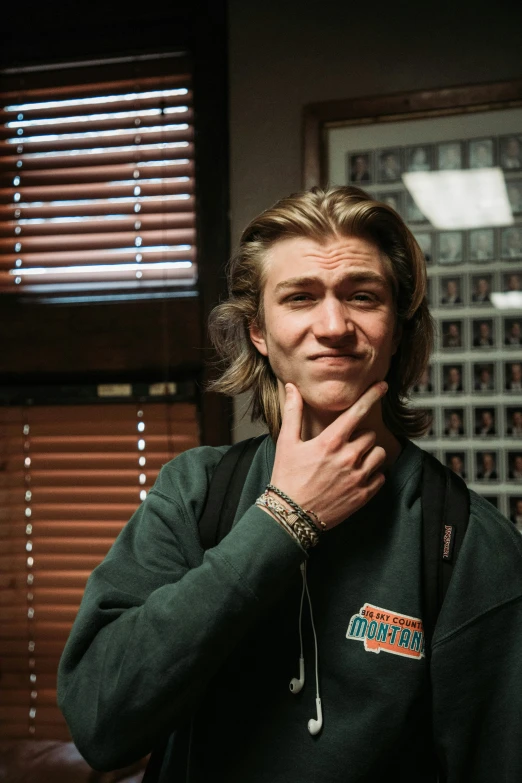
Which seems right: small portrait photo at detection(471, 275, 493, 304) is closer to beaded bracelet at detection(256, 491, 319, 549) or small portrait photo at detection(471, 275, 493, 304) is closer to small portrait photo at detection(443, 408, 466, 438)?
small portrait photo at detection(443, 408, 466, 438)

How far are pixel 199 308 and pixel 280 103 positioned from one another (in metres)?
0.67

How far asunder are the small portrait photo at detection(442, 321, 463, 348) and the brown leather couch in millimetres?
1471

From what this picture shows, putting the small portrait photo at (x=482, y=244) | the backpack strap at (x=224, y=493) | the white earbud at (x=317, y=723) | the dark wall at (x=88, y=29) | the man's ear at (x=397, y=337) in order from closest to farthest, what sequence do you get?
the white earbud at (x=317, y=723) → the backpack strap at (x=224, y=493) → the man's ear at (x=397, y=337) → the small portrait photo at (x=482, y=244) → the dark wall at (x=88, y=29)

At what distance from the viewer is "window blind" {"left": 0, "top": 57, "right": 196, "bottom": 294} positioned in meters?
2.22

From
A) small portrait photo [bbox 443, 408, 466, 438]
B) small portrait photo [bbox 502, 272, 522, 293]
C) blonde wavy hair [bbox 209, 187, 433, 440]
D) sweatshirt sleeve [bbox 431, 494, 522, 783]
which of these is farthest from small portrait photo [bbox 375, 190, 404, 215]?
sweatshirt sleeve [bbox 431, 494, 522, 783]

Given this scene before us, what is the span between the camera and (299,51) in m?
2.09

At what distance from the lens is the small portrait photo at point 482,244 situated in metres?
1.95

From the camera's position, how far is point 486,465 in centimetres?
198

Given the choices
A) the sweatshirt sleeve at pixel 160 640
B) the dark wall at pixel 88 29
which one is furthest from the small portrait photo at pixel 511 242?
the sweatshirt sleeve at pixel 160 640

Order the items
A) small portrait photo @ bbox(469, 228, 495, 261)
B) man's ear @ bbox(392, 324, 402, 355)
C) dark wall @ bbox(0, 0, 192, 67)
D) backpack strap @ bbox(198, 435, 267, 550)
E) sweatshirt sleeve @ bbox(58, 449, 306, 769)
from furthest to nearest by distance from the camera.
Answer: dark wall @ bbox(0, 0, 192, 67) < small portrait photo @ bbox(469, 228, 495, 261) < man's ear @ bbox(392, 324, 402, 355) < backpack strap @ bbox(198, 435, 267, 550) < sweatshirt sleeve @ bbox(58, 449, 306, 769)

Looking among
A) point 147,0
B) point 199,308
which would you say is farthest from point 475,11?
point 199,308

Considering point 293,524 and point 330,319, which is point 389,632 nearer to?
point 293,524

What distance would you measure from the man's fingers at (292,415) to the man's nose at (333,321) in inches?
4.3

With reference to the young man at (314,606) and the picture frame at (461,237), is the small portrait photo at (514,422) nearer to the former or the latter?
the picture frame at (461,237)
